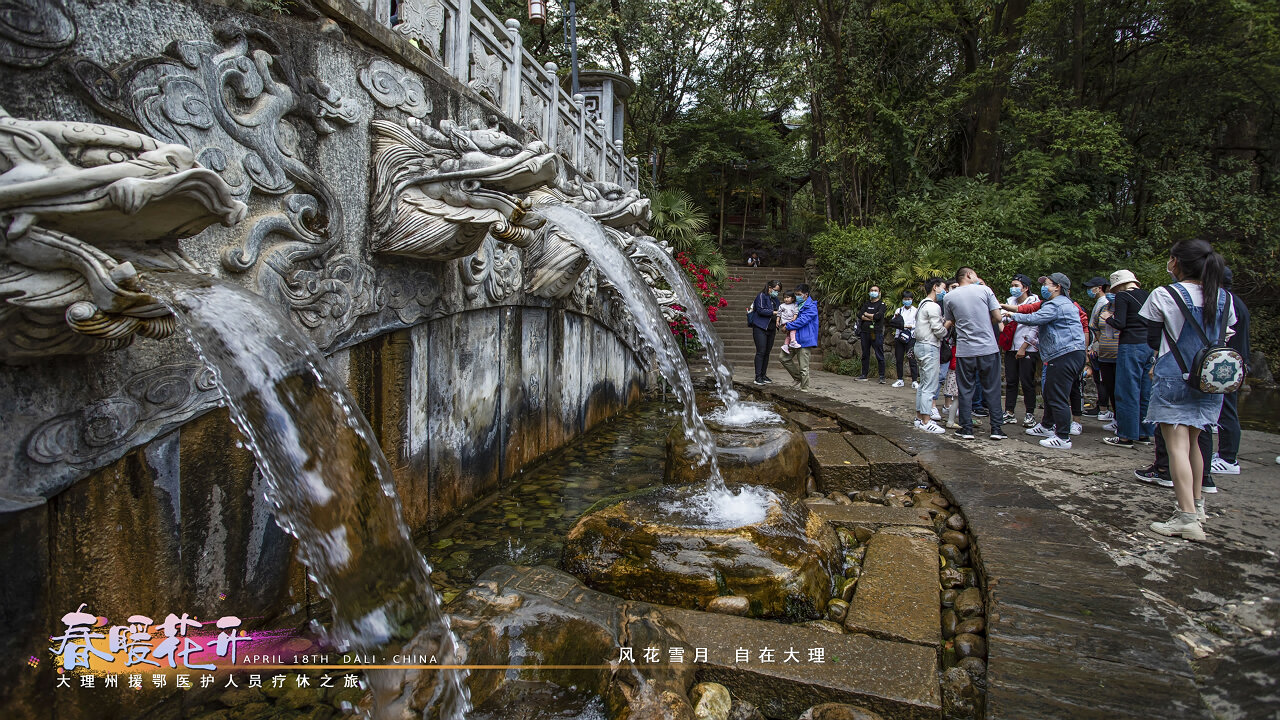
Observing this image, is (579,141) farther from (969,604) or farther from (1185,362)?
(969,604)

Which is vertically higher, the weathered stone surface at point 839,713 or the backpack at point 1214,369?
the backpack at point 1214,369

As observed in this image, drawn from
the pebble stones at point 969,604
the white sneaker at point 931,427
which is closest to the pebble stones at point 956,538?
the pebble stones at point 969,604

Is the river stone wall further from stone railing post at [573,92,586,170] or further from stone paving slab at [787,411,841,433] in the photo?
stone paving slab at [787,411,841,433]

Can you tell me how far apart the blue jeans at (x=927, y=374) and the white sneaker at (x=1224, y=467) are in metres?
2.21

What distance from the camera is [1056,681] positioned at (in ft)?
7.53

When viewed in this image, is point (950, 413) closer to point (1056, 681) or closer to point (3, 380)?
point (1056, 681)

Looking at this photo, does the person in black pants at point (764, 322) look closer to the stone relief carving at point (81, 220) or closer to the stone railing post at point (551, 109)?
the stone railing post at point (551, 109)

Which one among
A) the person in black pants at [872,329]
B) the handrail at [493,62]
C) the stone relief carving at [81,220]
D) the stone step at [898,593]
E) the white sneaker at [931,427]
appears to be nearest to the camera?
the stone relief carving at [81,220]

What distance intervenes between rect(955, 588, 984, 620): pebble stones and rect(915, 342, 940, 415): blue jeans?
3.47m

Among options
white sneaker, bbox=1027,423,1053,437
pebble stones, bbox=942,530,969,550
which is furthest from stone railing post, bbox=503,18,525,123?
white sneaker, bbox=1027,423,1053,437

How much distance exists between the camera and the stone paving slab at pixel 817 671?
224 cm

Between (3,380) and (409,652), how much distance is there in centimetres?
157

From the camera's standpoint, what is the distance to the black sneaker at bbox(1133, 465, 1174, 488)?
4.61 m

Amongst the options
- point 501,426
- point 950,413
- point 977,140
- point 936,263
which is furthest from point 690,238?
point 501,426
